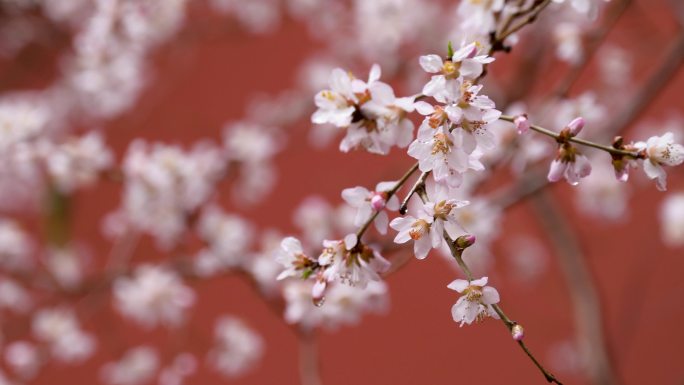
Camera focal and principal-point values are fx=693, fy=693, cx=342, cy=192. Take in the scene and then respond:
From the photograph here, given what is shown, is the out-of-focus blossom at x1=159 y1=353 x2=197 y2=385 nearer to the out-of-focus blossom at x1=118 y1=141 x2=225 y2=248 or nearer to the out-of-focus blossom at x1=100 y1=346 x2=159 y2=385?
the out-of-focus blossom at x1=118 y1=141 x2=225 y2=248

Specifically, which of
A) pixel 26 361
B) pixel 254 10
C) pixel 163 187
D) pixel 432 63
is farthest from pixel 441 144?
pixel 254 10

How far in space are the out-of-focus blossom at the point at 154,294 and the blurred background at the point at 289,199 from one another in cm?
2

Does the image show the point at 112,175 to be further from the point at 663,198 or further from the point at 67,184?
the point at 663,198

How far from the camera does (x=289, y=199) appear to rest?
6.45ft

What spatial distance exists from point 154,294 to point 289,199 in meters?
0.84

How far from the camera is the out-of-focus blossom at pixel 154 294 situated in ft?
3.77

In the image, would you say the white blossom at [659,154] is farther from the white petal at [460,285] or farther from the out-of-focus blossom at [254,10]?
the out-of-focus blossom at [254,10]

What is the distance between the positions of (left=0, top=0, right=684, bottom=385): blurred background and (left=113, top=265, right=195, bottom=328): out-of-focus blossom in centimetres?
2

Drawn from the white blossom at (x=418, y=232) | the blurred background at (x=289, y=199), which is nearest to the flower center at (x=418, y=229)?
the white blossom at (x=418, y=232)

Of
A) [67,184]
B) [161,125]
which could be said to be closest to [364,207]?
[67,184]

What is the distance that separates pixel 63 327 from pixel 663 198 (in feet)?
4.59

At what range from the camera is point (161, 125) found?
6.67ft

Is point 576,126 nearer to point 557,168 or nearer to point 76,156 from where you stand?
point 557,168

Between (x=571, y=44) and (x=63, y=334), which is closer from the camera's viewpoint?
(x=571, y=44)
